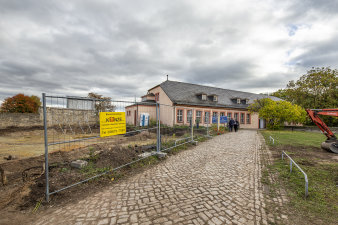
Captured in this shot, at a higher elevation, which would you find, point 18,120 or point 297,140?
point 18,120

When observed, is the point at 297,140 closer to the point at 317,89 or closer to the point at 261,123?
the point at 261,123

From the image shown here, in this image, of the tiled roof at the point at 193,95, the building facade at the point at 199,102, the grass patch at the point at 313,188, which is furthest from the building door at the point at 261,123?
the grass patch at the point at 313,188

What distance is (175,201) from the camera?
3217mm

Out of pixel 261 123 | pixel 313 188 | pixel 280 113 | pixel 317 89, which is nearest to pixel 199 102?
pixel 280 113

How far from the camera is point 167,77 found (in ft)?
86.2

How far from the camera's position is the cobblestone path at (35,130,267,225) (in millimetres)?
2680

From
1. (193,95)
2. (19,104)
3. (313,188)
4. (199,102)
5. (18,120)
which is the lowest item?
(313,188)

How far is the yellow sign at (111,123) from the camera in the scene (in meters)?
4.25

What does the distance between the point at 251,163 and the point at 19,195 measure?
284 inches

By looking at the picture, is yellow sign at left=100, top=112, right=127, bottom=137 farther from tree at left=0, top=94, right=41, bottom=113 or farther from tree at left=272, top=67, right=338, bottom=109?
tree at left=0, top=94, right=41, bottom=113

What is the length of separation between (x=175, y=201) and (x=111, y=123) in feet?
8.96

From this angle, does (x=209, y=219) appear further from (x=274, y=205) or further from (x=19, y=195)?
(x=19, y=195)

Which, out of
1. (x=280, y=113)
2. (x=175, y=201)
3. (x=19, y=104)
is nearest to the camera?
(x=175, y=201)

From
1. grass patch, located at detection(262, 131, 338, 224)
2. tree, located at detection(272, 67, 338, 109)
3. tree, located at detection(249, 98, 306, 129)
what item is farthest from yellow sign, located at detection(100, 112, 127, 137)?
tree, located at detection(272, 67, 338, 109)
